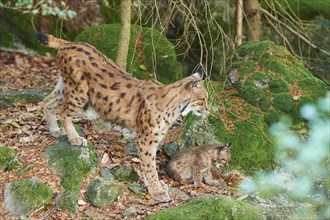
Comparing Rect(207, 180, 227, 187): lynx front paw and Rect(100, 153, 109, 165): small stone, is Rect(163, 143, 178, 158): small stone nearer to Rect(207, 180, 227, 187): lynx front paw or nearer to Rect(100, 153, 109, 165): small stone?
Rect(207, 180, 227, 187): lynx front paw

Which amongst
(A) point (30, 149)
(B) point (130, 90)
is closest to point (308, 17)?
(B) point (130, 90)

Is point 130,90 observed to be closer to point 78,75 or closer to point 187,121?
point 78,75

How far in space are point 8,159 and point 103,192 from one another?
4.67 feet

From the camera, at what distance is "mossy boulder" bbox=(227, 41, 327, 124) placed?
8008 mm

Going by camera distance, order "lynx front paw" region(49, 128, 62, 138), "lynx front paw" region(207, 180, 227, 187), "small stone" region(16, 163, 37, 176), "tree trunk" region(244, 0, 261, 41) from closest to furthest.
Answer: "small stone" region(16, 163, 37, 176), "lynx front paw" region(207, 180, 227, 187), "lynx front paw" region(49, 128, 62, 138), "tree trunk" region(244, 0, 261, 41)

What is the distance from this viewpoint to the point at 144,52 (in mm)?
10492

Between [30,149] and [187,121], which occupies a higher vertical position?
[187,121]

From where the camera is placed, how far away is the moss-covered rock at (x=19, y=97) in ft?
29.2

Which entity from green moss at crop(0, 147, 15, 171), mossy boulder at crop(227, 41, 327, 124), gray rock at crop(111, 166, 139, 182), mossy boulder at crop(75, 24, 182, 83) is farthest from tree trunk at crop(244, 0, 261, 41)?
green moss at crop(0, 147, 15, 171)

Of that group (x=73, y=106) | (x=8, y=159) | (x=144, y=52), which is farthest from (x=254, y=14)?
(x=8, y=159)

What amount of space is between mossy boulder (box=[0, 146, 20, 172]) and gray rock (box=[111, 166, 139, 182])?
122cm

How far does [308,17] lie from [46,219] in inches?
341

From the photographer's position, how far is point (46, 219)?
6000 mm

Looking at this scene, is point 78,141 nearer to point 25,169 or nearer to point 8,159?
point 25,169
